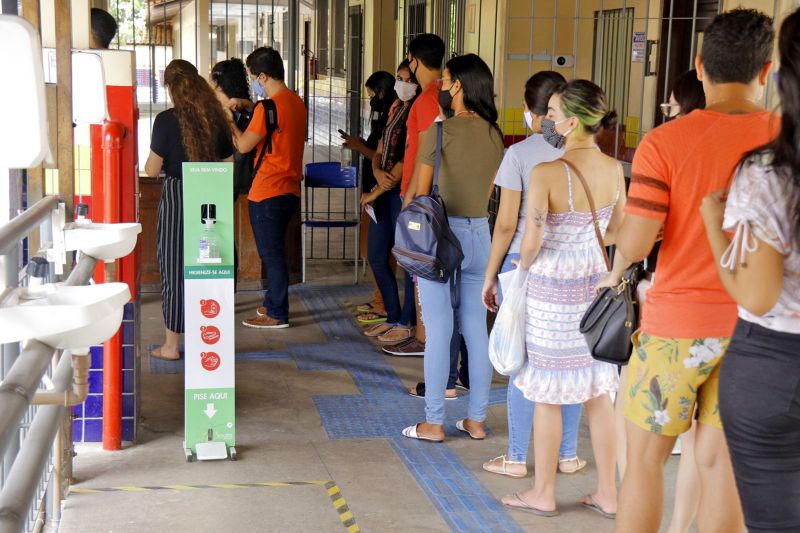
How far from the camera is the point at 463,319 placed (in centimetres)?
436

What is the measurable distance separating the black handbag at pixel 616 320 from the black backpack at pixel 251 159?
11.5ft

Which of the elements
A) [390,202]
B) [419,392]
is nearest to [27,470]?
[419,392]

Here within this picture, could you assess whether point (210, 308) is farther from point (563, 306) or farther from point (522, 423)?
point (563, 306)

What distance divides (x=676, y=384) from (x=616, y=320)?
35 centimetres

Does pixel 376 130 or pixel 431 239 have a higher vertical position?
pixel 376 130

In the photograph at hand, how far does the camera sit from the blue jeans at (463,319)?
427cm

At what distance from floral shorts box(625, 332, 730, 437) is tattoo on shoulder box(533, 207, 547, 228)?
89 cm

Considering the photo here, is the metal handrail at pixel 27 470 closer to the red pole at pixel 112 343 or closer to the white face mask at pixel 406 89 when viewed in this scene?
the red pole at pixel 112 343

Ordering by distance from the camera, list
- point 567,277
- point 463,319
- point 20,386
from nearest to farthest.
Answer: point 20,386, point 567,277, point 463,319

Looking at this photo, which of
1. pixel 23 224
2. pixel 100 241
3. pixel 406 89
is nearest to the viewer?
pixel 23 224

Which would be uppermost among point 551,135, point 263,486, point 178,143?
point 551,135

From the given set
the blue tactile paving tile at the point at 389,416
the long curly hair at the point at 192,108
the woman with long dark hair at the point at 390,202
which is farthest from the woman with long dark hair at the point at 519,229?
the woman with long dark hair at the point at 390,202

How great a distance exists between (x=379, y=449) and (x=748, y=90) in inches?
93.4

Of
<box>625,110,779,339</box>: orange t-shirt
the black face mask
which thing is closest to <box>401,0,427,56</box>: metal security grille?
the black face mask
